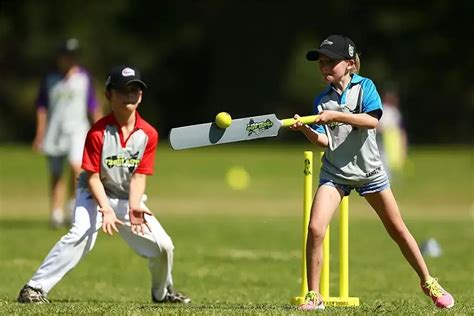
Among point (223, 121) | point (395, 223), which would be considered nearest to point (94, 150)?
point (223, 121)

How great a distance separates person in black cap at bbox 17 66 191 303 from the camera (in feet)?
26.0

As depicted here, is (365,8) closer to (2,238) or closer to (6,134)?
(6,134)

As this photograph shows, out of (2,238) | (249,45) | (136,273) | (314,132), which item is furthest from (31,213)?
(249,45)

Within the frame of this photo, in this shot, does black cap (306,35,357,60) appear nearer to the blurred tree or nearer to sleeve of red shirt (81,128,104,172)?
sleeve of red shirt (81,128,104,172)

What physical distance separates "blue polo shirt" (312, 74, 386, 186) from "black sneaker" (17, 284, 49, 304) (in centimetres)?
213

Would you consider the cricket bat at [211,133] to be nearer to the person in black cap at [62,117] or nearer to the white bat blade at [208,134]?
the white bat blade at [208,134]

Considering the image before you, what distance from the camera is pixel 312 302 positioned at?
23.6 ft

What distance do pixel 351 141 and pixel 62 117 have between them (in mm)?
7876

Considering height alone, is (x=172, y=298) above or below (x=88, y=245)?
below

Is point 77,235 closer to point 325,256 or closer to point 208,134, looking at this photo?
point 208,134

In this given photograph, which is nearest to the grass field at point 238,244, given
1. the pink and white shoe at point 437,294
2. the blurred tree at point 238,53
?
the pink and white shoe at point 437,294

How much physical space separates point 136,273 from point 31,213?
337 inches

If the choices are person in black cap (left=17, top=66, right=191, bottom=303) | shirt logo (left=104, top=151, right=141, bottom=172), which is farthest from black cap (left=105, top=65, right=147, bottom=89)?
shirt logo (left=104, top=151, right=141, bottom=172)

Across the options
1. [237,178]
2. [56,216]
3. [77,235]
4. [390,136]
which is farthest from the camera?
[237,178]
